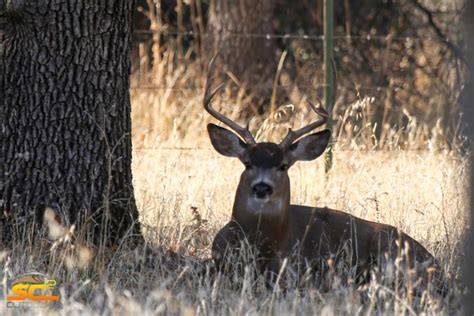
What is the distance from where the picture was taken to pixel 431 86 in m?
13.8

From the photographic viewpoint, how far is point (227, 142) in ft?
21.6

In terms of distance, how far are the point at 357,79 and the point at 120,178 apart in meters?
8.63

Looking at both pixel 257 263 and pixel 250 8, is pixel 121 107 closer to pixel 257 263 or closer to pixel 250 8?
pixel 257 263

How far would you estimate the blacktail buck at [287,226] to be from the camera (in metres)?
6.20

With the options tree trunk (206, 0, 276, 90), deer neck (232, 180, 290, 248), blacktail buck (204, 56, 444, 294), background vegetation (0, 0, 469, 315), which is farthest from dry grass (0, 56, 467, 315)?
tree trunk (206, 0, 276, 90)

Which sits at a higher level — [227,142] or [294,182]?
[227,142]

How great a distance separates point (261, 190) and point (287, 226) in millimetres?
385

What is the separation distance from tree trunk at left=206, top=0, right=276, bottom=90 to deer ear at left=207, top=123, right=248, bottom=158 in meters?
5.85

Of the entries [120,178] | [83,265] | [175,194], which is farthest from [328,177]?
[83,265]

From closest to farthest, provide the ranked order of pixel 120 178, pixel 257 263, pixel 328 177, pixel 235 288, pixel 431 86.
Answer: pixel 235 288, pixel 257 263, pixel 120 178, pixel 328 177, pixel 431 86

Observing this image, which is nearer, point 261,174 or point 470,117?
point 470,117

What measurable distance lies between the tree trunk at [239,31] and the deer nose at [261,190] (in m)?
6.41

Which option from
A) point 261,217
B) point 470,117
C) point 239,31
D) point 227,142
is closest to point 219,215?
point 227,142

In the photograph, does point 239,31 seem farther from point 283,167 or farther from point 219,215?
point 283,167
